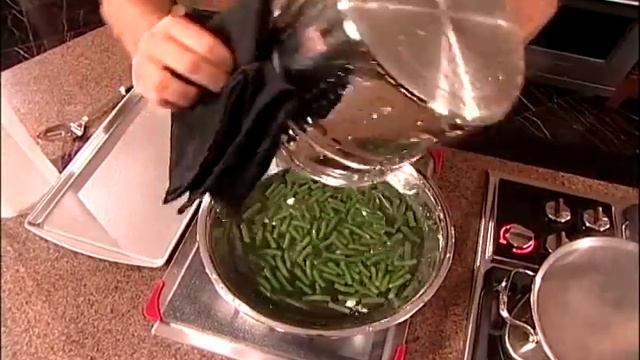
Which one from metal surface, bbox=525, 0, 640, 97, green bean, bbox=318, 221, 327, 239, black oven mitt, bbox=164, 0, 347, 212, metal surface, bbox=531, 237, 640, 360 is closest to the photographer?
metal surface, bbox=531, 237, 640, 360

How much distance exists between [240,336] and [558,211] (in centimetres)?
33

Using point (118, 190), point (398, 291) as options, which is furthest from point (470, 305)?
point (118, 190)

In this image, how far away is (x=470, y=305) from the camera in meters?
0.82

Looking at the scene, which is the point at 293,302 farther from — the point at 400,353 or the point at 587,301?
the point at 587,301

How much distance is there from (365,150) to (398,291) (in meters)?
0.18

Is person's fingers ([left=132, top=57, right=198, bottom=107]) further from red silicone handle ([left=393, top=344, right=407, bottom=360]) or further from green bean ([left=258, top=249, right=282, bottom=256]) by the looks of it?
red silicone handle ([left=393, top=344, right=407, bottom=360])

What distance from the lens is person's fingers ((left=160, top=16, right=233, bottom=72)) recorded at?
0.58 m

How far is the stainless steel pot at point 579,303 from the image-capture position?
1.68ft

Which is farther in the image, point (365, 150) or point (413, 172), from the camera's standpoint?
point (413, 172)

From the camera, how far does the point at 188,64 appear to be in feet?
1.93

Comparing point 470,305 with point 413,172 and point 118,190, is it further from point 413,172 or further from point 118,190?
point 118,190

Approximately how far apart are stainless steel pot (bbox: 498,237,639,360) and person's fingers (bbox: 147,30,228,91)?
0.90ft

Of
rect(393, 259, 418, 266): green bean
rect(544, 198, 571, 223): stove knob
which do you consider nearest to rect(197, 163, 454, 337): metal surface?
rect(393, 259, 418, 266): green bean

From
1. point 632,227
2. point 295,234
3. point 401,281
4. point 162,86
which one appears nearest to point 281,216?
point 295,234
